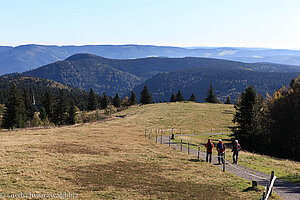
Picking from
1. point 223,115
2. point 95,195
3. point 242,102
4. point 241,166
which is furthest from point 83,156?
point 223,115

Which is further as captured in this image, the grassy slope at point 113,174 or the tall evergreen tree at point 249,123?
the tall evergreen tree at point 249,123

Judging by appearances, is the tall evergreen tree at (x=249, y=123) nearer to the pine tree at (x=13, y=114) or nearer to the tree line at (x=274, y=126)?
the tree line at (x=274, y=126)

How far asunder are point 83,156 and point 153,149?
372 inches

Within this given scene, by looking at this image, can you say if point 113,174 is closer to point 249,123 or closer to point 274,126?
point 249,123

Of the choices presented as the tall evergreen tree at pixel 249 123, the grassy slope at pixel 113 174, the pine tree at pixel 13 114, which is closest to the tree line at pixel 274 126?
the tall evergreen tree at pixel 249 123

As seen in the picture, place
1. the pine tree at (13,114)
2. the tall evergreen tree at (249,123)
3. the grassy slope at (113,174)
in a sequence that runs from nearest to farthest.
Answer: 1. the grassy slope at (113,174)
2. the tall evergreen tree at (249,123)
3. the pine tree at (13,114)

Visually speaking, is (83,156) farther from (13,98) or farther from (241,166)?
(13,98)

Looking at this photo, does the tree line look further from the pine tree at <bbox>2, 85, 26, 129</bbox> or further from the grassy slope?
the pine tree at <bbox>2, 85, 26, 129</bbox>

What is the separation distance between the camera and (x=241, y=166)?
24.2 metres

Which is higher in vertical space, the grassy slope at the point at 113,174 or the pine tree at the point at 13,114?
the grassy slope at the point at 113,174

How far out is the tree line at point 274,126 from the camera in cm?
4250

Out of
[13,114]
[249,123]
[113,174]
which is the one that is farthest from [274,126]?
[13,114]

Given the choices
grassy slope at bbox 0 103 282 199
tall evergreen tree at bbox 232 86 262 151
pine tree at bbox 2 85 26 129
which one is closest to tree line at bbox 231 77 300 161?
tall evergreen tree at bbox 232 86 262 151

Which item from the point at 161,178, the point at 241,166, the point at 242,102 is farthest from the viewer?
the point at 242,102
